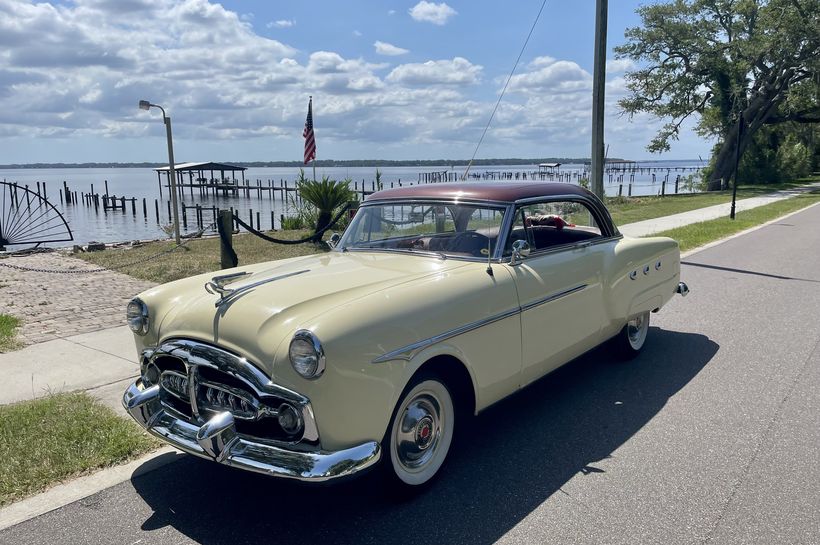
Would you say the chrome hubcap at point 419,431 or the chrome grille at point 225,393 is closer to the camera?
the chrome grille at point 225,393

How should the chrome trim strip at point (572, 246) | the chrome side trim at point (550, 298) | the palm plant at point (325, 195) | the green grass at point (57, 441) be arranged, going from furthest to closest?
the palm plant at point (325, 195) → the chrome trim strip at point (572, 246) → the chrome side trim at point (550, 298) → the green grass at point (57, 441)

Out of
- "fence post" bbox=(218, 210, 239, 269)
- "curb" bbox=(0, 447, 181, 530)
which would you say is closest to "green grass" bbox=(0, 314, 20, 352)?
"fence post" bbox=(218, 210, 239, 269)

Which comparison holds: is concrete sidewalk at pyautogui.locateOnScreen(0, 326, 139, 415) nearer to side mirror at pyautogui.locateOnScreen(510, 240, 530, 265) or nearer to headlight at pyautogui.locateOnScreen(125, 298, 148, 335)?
headlight at pyautogui.locateOnScreen(125, 298, 148, 335)

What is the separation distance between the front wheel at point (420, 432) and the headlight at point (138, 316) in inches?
63.7

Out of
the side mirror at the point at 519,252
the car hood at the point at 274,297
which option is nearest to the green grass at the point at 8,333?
the car hood at the point at 274,297

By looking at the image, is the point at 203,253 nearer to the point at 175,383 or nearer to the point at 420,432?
the point at 175,383

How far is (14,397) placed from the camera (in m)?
4.66

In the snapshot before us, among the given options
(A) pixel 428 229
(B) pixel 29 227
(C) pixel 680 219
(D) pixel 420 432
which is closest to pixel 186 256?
(A) pixel 428 229

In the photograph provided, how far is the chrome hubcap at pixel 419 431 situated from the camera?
3236mm

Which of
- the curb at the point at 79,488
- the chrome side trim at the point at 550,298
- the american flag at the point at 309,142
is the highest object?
the american flag at the point at 309,142

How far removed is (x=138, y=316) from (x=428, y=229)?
201 cm

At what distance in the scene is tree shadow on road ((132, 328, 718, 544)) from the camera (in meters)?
3.01

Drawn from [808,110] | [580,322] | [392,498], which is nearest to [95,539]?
[392,498]

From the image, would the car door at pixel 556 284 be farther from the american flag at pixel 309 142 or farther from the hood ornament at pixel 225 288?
the american flag at pixel 309 142
